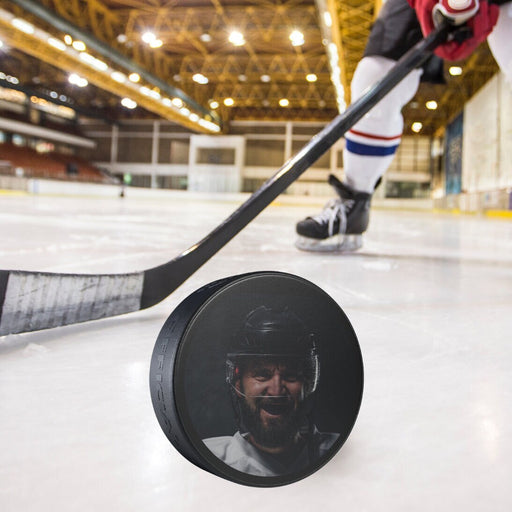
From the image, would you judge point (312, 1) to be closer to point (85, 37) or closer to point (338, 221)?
point (85, 37)

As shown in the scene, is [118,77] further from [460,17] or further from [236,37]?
[460,17]

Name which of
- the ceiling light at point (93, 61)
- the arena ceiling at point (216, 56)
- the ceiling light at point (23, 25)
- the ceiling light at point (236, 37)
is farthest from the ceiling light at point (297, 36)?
the ceiling light at point (23, 25)

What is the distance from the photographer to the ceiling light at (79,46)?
10766mm

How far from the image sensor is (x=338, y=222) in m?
1.55

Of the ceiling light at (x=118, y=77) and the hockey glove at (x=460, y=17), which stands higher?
the ceiling light at (x=118, y=77)

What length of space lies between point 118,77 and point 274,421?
13943 millimetres

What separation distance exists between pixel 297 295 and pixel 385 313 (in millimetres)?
483

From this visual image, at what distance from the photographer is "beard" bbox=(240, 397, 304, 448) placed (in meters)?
0.25

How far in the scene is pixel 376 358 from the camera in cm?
50

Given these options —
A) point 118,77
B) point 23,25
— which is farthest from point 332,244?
point 118,77

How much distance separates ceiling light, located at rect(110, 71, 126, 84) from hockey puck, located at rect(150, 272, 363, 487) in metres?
13.6

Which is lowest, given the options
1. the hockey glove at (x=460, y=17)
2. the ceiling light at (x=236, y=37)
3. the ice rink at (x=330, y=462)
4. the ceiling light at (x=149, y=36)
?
the ice rink at (x=330, y=462)

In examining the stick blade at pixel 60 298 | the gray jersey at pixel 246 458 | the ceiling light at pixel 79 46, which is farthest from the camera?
the ceiling light at pixel 79 46

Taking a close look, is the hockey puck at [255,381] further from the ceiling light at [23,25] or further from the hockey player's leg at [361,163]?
the ceiling light at [23,25]
